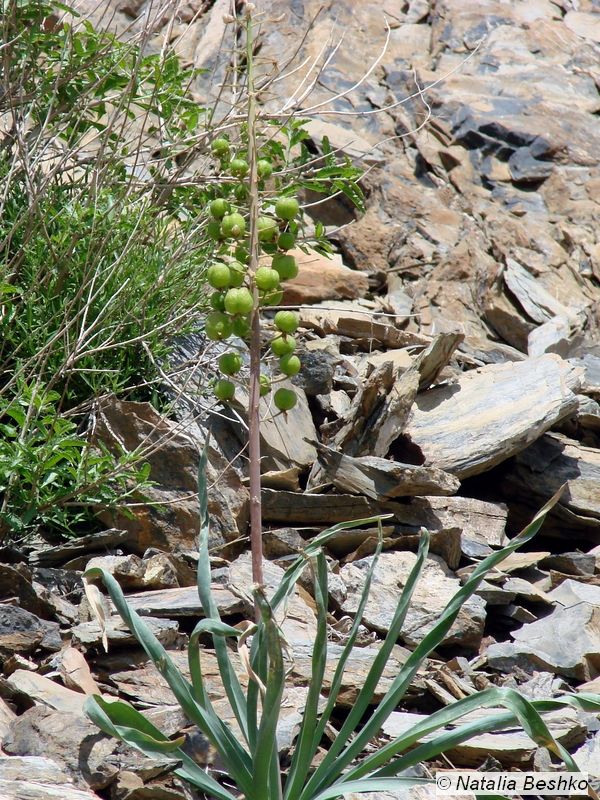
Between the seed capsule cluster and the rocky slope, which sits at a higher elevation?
the seed capsule cluster

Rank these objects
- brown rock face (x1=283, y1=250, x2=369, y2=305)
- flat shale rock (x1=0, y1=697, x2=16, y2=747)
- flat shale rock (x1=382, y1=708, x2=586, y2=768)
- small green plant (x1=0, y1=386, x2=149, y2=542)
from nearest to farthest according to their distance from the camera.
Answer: flat shale rock (x1=0, y1=697, x2=16, y2=747)
flat shale rock (x1=382, y1=708, x2=586, y2=768)
small green plant (x1=0, y1=386, x2=149, y2=542)
brown rock face (x1=283, y1=250, x2=369, y2=305)

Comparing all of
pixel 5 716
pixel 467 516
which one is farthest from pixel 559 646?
pixel 5 716

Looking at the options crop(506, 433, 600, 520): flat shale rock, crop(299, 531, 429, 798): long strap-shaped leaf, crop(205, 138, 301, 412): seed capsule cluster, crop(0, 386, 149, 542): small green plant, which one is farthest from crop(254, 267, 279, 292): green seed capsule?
crop(506, 433, 600, 520): flat shale rock

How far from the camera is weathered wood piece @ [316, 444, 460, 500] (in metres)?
4.37

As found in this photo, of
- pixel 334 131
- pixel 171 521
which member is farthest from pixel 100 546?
pixel 334 131

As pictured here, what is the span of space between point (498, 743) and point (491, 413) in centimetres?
242

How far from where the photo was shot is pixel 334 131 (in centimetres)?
829

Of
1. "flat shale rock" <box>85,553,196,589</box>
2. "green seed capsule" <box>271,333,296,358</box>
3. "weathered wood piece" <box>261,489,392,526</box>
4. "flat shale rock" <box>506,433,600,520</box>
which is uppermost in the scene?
"green seed capsule" <box>271,333,296,358</box>

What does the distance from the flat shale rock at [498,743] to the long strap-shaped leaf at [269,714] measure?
816 mm

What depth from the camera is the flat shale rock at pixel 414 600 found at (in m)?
3.63

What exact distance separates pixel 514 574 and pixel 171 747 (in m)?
2.80

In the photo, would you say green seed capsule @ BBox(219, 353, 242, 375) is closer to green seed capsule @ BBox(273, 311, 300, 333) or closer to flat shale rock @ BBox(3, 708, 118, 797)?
green seed capsule @ BBox(273, 311, 300, 333)

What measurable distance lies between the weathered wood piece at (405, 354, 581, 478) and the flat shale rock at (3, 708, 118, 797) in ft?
8.95

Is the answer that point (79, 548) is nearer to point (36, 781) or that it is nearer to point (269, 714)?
point (36, 781)
